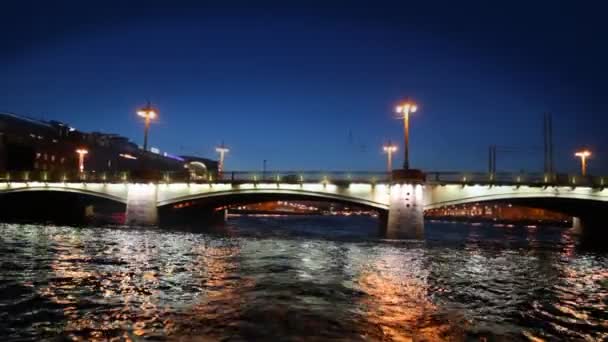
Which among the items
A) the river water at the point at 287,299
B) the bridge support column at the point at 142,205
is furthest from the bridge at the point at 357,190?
the river water at the point at 287,299

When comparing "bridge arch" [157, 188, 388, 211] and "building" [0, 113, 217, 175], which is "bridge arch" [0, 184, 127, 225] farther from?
"bridge arch" [157, 188, 388, 211]

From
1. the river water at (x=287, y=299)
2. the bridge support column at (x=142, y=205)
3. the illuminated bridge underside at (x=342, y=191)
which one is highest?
the illuminated bridge underside at (x=342, y=191)

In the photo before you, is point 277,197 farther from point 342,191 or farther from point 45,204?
point 45,204

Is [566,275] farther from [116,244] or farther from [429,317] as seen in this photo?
[116,244]

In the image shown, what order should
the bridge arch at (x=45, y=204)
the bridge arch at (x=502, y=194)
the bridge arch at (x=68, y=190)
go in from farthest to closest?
the bridge arch at (x=45, y=204), the bridge arch at (x=68, y=190), the bridge arch at (x=502, y=194)

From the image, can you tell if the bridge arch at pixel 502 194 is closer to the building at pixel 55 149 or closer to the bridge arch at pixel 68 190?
the bridge arch at pixel 68 190

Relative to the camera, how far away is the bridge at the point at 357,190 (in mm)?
41062

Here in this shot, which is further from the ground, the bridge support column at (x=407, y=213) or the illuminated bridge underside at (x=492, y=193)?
the illuminated bridge underside at (x=492, y=193)

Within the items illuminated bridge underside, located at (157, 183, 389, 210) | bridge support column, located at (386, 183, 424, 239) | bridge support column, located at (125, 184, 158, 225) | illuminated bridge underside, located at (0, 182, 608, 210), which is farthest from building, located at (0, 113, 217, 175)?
bridge support column, located at (386, 183, 424, 239)

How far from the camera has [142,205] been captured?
50375mm

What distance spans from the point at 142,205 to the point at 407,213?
3028 centimetres

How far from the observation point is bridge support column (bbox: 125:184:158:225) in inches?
1978

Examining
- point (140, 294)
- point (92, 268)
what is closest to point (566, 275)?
point (140, 294)

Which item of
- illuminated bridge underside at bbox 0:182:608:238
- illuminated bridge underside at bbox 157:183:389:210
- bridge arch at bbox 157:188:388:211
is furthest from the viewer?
bridge arch at bbox 157:188:388:211
